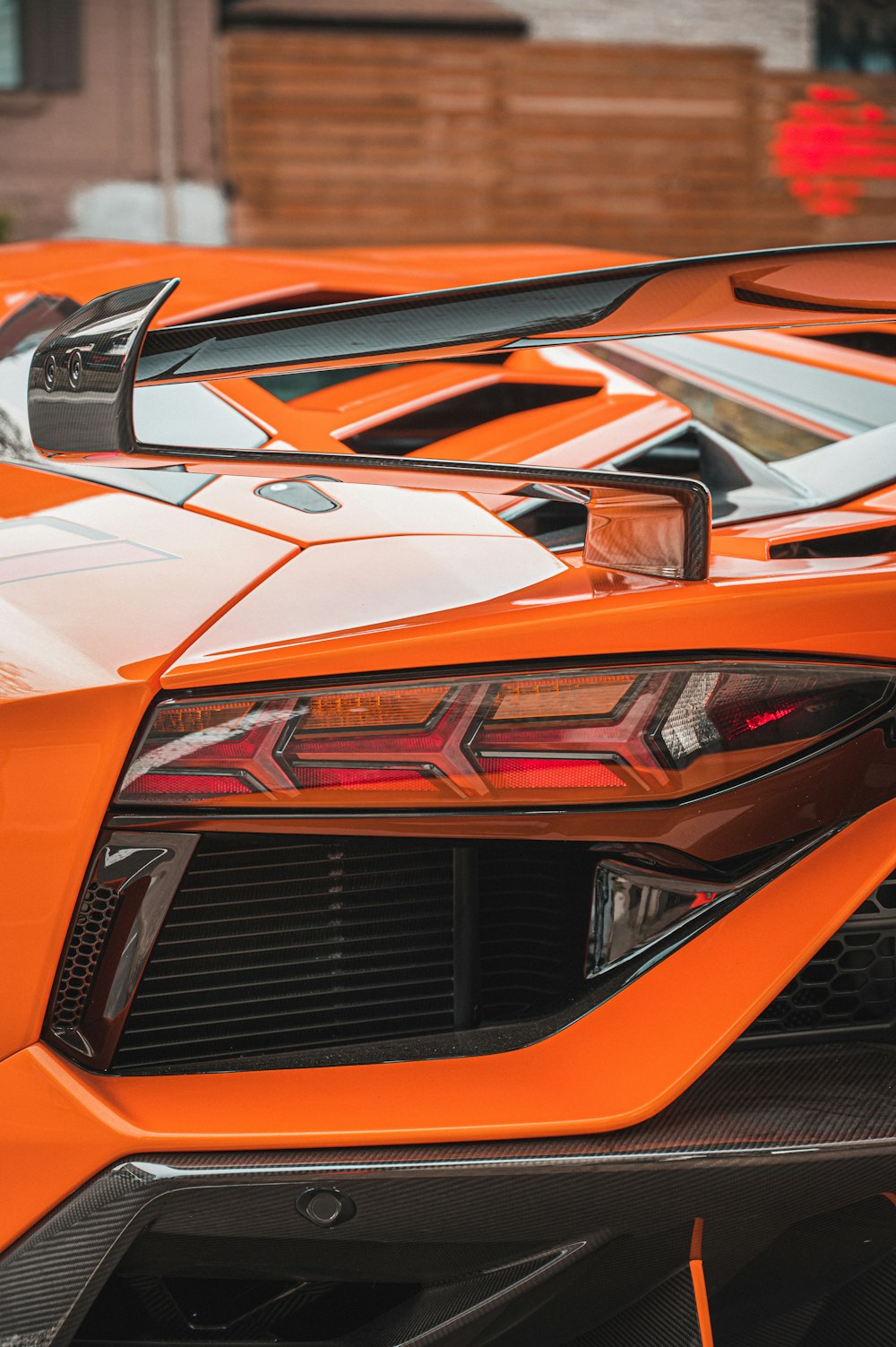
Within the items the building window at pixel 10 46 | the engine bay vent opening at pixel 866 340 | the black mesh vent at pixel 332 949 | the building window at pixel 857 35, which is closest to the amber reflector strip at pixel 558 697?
the black mesh vent at pixel 332 949

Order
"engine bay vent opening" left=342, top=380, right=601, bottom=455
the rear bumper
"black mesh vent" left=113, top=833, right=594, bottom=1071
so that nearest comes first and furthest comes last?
1. the rear bumper
2. "black mesh vent" left=113, top=833, right=594, bottom=1071
3. "engine bay vent opening" left=342, top=380, right=601, bottom=455

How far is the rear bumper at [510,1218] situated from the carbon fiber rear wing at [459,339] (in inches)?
19.4

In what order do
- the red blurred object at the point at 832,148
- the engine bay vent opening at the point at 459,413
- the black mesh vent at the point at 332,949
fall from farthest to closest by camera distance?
the red blurred object at the point at 832,148 < the engine bay vent opening at the point at 459,413 < the black mesh vent at the point at 332,949

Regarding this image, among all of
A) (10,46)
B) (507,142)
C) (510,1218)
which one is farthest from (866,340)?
(10,46)

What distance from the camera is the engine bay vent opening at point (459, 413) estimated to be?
1943 millimetres

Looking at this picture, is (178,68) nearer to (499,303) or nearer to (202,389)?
(202,389)

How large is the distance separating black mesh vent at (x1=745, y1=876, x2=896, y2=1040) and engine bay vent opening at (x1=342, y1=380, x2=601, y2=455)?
1033 mm

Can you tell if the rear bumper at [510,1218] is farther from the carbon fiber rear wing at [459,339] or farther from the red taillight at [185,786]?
the carbon fiber rear wing at [459,339]

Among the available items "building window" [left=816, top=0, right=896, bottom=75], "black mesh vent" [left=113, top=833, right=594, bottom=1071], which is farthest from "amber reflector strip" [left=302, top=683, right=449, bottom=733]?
"building window" [left=816, top=0, right=896, bottom=75]

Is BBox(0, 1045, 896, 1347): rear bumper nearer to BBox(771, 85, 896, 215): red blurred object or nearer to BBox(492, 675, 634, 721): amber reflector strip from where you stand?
BBox(492, 675, 634, 721): amber reflector strip

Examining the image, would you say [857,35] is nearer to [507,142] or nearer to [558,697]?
[507,142]

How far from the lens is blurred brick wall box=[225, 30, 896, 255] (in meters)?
11.1

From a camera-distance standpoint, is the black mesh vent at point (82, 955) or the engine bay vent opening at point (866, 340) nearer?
the black mesh vent at point (82, 955)

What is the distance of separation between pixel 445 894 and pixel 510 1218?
281 mm
